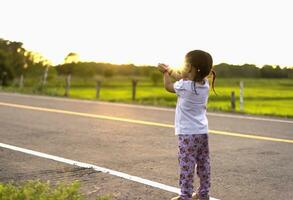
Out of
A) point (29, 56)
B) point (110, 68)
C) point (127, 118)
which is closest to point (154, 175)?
point (127, 118)

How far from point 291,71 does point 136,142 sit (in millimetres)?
11581

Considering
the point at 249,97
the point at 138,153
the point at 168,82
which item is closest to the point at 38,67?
the point at 249,97

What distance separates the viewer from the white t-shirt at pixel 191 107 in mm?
5133

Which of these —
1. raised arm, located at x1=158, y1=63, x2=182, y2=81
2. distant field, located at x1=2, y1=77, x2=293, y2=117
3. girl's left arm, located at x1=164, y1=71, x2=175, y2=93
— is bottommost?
distant field, located at x1=2, y1=77, x2=293, y2=117

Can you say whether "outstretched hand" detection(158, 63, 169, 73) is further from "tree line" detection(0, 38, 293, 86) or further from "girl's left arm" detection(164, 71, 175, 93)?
"tree line" detection(0, 38, 293, 86)

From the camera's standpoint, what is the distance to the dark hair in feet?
16.3

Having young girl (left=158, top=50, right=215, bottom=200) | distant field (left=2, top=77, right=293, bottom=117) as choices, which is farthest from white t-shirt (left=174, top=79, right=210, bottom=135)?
distant field (left=2, top=77, right=293, bottom=117)

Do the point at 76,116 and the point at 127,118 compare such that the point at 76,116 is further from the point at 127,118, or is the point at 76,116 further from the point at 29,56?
the point at 29,56

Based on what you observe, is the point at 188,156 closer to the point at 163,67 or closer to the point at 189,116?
the point at 189,116

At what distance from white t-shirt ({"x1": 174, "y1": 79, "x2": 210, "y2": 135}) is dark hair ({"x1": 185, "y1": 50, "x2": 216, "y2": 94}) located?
13cm

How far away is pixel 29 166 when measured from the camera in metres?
7.16

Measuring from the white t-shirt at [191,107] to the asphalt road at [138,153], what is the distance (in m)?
0.93

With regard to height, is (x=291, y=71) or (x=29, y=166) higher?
(x=291, y=71)

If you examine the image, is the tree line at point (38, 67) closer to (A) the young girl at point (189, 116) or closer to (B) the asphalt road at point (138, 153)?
(B) the asphalt road at point (138, 153)
